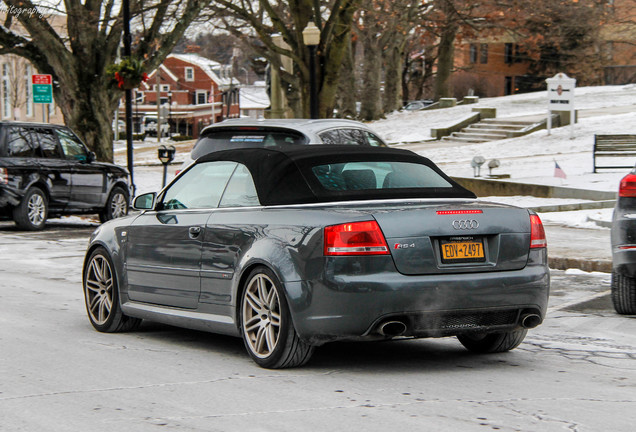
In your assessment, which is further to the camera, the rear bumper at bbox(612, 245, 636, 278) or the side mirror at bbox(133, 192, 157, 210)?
Result: the rear bumper at bbox(612, 245, 636, 278)

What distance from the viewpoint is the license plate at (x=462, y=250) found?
672 centimetres

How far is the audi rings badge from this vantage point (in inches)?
266

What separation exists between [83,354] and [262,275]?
62.8 inches

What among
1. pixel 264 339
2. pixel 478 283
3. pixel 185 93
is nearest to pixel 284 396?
pixel 264 339

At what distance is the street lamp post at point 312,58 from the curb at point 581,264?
11377 millimetres

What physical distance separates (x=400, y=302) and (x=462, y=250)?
0.57 meters

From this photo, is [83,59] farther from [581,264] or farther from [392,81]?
[392,81]

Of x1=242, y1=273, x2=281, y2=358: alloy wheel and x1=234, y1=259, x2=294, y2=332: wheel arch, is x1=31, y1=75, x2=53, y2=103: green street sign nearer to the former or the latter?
x1=234, y1=259, x2=294, y2=332: wheel arch

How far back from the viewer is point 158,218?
27.1 feet

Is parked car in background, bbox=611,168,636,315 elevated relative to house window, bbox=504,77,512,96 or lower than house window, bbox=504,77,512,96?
lower

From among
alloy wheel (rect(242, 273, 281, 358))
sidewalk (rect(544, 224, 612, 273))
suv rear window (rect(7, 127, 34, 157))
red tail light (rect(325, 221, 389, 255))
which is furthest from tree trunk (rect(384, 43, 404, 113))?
red tail light (rect(325, 221, 389, 255))

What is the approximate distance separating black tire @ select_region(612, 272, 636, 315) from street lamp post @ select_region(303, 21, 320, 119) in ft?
48.6

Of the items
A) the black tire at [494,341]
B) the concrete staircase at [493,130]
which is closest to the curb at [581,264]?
the black tire at [494,341]

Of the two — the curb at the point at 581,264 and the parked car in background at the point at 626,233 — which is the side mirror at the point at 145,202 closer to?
the parked car in background at the point at 626,233
